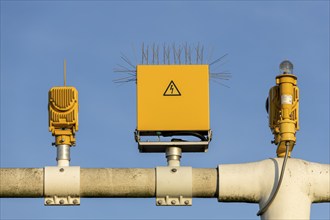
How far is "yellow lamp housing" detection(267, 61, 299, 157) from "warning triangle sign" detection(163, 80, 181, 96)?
1.08 meters

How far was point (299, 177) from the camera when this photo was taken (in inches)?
447

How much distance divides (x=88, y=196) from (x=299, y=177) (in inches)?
90.6

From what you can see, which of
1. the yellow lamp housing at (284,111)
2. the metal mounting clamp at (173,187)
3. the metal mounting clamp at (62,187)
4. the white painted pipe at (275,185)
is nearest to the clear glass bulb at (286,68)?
the yellow lamp housing at (284,111)

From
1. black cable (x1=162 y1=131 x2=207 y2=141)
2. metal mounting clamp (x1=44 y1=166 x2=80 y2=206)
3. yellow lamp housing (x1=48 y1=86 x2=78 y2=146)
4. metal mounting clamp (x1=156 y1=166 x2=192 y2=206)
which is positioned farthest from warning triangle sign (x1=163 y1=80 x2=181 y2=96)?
metal mounting clamp (x1=44 y1=166 x2=80 y2=206)

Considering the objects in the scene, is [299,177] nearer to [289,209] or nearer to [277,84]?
[289,209]

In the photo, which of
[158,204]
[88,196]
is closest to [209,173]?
[158,204]

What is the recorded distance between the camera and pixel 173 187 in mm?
11297

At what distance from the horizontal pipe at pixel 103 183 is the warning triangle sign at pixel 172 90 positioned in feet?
3.00

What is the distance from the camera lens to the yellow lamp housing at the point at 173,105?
1156 centimetres

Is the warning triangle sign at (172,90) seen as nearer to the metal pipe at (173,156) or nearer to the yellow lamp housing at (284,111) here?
the metal pipe at (173,156)

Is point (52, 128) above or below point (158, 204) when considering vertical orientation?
above

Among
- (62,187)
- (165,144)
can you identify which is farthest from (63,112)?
(165,144)

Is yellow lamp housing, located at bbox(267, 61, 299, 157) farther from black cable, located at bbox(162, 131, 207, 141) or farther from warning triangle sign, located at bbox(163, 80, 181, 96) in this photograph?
warning triangle sign, located at bbox(163, 80, 181, 96)

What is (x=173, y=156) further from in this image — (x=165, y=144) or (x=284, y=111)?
(x=284, y=111)
